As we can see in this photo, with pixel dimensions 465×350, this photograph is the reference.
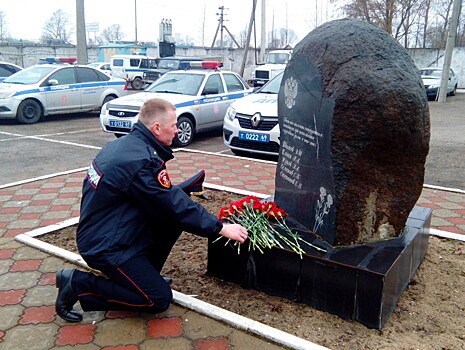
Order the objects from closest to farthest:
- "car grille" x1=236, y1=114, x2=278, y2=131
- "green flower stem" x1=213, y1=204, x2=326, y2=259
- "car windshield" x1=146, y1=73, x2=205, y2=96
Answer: "green flower stem" x1=213, y1=204, x2=326, y2=259, "car grille" x1=236, y1=114, x2=278, y2=131, "car windshield" x1=146, y1=73, x2=205, y2=96

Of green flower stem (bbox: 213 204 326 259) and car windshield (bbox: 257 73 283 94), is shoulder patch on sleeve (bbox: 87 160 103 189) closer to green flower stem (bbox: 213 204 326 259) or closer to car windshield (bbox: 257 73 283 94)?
green flower stem (bbox: 213 204 326 259)

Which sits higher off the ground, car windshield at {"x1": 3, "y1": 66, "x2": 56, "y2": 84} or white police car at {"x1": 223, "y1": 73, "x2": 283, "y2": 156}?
car windshield at {"x1": 3, "y1": 66, "x2": 56, "y2": 84}

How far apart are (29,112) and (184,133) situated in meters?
5.33

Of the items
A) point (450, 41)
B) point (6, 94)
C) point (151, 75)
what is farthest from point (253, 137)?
point (151, 75)

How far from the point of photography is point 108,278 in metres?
2.87

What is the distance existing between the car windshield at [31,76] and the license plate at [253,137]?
7.24m

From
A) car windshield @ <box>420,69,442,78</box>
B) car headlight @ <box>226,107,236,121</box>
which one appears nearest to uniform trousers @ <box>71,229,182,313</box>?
car headlight @ <box>226,107,236,121</box>

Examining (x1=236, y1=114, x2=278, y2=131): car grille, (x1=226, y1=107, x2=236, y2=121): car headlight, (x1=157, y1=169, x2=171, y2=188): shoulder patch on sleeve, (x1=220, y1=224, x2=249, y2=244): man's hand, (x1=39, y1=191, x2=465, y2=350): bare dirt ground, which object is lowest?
(x1=39, y1=191, x2=465, y2=350): bare dirt ground

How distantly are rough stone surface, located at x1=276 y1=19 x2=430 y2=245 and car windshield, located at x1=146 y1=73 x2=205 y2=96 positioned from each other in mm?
6623

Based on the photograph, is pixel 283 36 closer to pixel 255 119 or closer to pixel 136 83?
pixel 136 83

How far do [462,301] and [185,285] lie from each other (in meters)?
1.93

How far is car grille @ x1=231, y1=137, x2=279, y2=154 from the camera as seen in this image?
7684 mm

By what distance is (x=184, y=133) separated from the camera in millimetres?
9359

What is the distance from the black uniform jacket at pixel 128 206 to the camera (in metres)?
2.66
